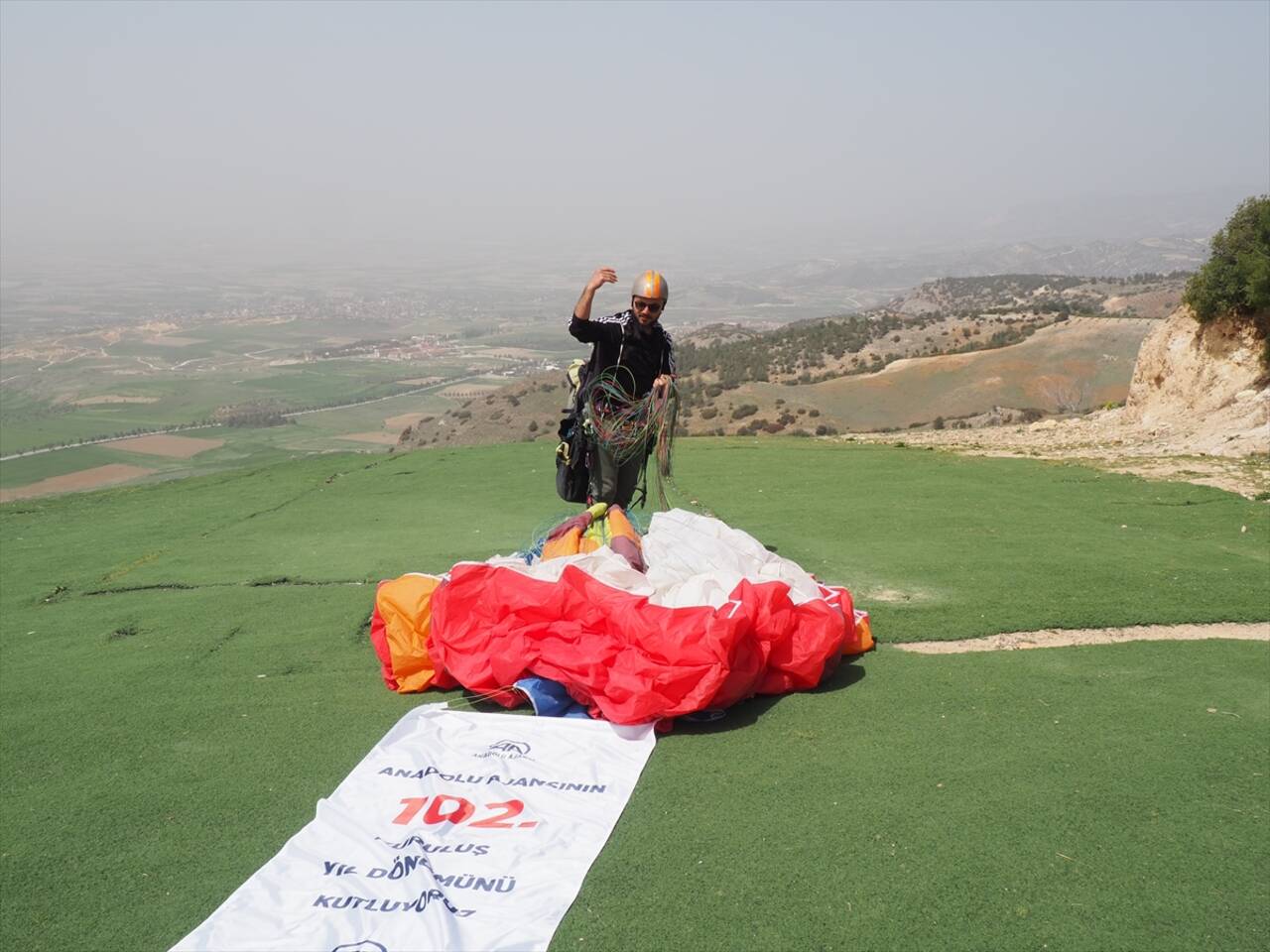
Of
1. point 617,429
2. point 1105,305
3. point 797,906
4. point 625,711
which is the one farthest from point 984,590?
point 1105,305

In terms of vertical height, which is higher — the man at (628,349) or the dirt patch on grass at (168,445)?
the man at (628,349)

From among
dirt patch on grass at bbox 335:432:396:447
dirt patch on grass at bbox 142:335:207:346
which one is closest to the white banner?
dirt patch on grass at bbox 335:432:396:447

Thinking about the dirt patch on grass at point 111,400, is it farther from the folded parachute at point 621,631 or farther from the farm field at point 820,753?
the folded parachute at point 621,631

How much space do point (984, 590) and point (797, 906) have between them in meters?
4.23

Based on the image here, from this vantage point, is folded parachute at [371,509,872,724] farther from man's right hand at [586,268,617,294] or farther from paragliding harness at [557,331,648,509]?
man's right hand at [586,268,617,294]

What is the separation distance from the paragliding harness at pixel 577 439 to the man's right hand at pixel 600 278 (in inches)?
22.7

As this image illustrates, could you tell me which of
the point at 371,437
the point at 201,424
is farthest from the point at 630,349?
the point at 201,424

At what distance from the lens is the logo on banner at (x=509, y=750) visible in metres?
4.42

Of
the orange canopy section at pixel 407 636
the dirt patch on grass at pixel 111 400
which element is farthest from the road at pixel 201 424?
the orange canopy section at pixel 407 636

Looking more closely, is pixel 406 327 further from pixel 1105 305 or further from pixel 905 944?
pixel 905 944

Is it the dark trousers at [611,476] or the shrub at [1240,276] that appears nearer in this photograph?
the dark trousers at [611,476]

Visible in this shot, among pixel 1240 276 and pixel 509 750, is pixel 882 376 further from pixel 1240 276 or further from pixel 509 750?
pixel 509 750

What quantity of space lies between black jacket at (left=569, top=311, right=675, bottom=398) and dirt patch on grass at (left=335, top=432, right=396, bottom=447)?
146 feet

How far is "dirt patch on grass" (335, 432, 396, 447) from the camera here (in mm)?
50375
